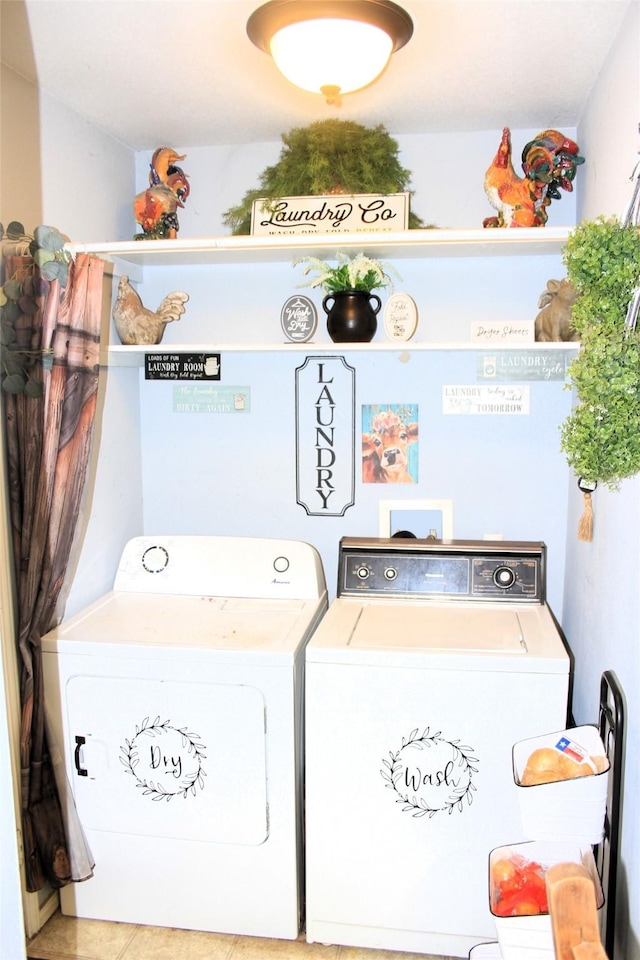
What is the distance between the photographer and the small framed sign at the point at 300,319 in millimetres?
2408

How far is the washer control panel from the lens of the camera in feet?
7.60

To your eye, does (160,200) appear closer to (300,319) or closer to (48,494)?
(300,319)

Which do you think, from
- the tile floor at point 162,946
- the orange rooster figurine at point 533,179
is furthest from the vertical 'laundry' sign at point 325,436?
the tile floor at point 162,946

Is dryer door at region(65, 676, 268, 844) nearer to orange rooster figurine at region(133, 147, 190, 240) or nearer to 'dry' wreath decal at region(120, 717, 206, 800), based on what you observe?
'dry' wreath decal at region(120, 717, 206, 800)

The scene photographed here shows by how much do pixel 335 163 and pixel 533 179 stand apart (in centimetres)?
61

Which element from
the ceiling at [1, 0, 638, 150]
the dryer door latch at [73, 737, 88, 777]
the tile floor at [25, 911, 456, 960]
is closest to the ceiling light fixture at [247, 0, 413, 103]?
the ceiling at [1, 0, 638, 150]

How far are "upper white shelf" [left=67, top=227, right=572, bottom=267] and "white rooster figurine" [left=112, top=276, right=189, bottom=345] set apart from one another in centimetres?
13

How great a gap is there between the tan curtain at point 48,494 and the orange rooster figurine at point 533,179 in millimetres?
1186

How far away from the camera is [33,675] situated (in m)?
1.98

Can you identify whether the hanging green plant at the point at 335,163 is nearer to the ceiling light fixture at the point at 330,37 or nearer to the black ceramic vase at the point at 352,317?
the black ceramic vase at the point at 352,317

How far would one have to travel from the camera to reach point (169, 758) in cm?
199

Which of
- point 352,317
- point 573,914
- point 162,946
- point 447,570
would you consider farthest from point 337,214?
point 162,946

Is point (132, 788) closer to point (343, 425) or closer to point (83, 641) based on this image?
point (83, 641)

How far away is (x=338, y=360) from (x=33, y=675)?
4.60 ft
